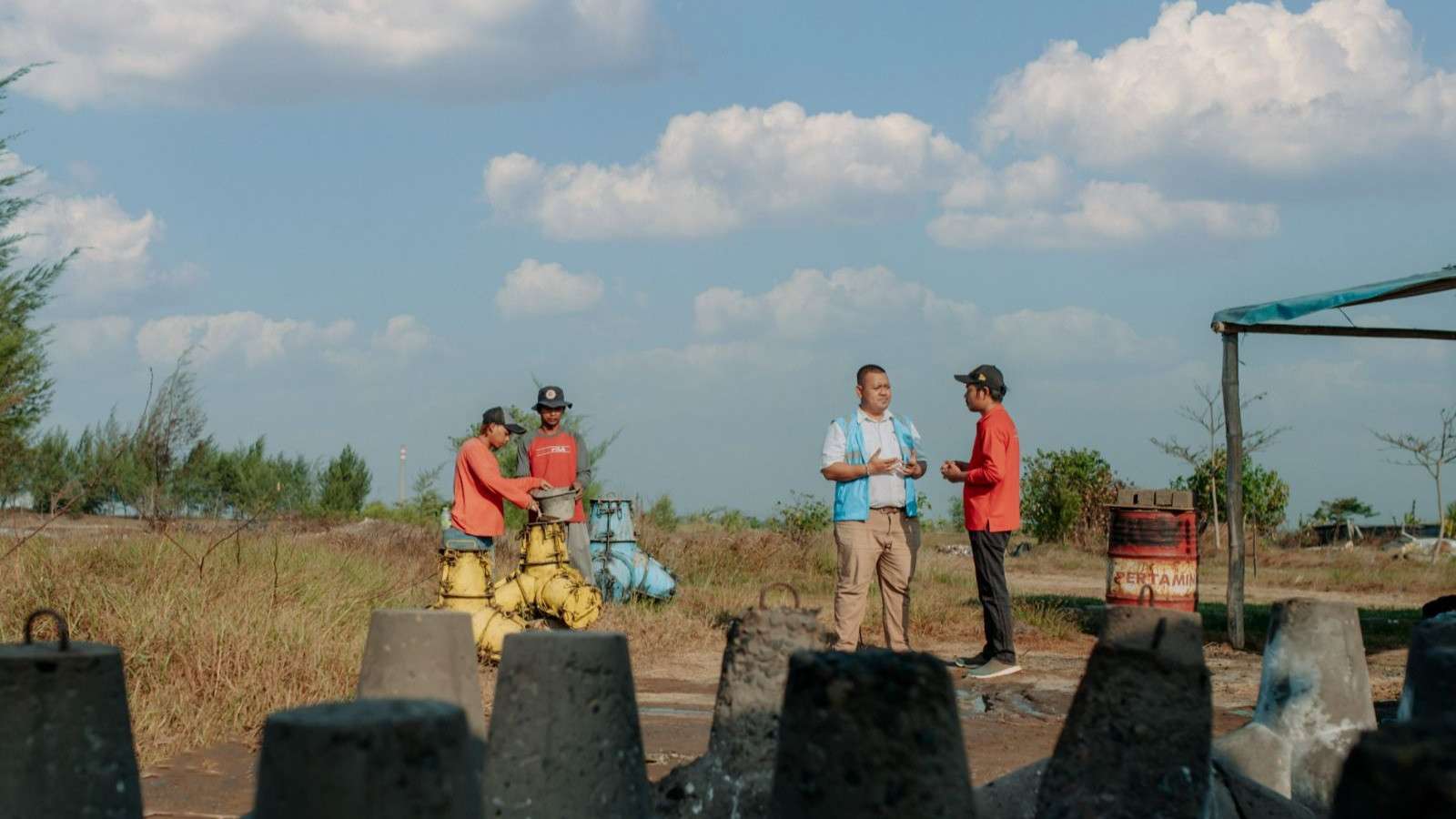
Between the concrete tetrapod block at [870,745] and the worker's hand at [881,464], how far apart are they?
5474 millimetres

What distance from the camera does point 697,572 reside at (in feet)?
47.4

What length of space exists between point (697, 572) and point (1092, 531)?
11.5 m

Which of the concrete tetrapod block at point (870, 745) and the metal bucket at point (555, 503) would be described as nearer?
the concrete tetrapod block at point (870, 745)

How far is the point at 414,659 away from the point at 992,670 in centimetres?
530

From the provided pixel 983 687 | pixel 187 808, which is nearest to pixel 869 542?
pixel 983 687

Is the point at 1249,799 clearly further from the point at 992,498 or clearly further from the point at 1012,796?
the point at 992,498

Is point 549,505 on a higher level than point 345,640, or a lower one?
higher

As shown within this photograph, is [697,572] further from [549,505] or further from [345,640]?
[345,640]

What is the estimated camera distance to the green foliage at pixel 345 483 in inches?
951

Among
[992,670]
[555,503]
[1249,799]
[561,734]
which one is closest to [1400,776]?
[561,734]

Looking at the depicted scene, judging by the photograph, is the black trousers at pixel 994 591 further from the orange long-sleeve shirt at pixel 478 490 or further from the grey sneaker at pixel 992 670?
the orange long-sleeve shirt at pixel 478 490

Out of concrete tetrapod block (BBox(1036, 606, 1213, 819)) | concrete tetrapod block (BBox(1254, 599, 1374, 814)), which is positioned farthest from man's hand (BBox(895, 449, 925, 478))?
concrete tetrapod block (BBox(1036, 606, 1213, 819))

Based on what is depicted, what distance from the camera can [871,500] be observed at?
8070 millimetres

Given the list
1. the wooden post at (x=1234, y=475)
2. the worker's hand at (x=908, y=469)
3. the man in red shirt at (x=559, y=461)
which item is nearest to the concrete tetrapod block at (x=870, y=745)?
the worker's hand at (x=908, y=469)
